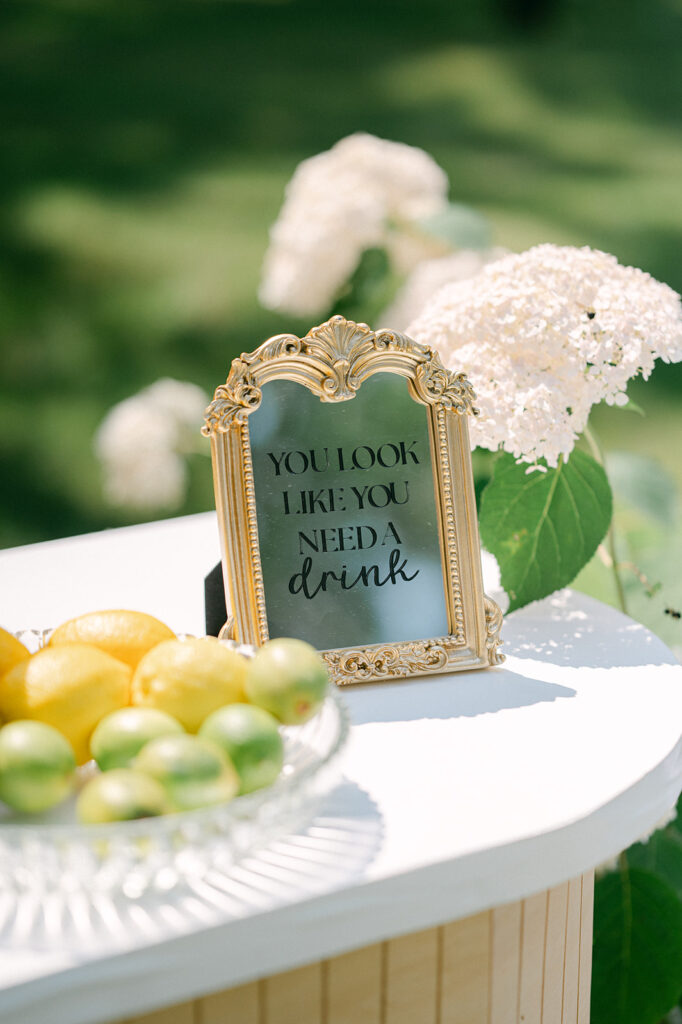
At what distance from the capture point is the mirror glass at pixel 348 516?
2.79 ft

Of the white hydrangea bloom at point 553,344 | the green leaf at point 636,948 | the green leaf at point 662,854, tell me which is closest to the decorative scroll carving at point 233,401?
the white hydrangea bloom at point 553,344

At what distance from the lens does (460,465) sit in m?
0.90

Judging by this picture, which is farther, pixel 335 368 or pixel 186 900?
pixel 335 368

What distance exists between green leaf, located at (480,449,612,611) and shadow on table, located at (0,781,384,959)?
455mm

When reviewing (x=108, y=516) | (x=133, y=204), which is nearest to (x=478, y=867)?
(x=108, y=516)

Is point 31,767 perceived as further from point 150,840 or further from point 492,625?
point 492,625

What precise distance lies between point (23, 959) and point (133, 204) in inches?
68.0

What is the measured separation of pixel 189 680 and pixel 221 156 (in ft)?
5.43

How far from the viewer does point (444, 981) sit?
72cm

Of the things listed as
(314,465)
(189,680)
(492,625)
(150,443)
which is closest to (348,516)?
(314,465)

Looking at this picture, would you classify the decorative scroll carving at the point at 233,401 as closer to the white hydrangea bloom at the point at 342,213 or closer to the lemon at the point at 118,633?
the lemon at the point at 118,633

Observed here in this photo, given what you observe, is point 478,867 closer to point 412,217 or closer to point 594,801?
point 594,801

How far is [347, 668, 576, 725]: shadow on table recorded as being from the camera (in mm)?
825

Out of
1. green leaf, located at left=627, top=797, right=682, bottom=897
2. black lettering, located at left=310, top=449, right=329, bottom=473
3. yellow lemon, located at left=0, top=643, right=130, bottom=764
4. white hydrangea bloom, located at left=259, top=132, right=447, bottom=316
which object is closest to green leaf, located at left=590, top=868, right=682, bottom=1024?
green leaf, located at left=627, top=797, right=682, bottom=897
